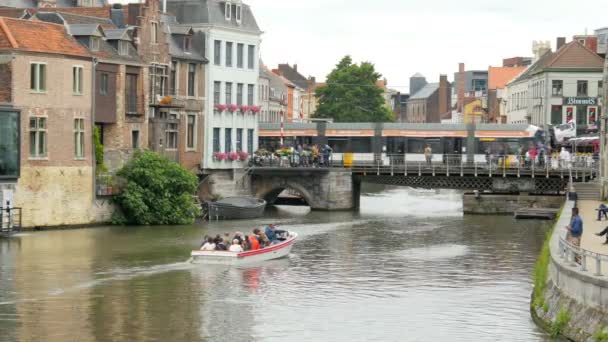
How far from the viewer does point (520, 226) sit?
66.8 meters

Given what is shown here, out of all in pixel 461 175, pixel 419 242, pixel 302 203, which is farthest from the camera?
pixel 302 203

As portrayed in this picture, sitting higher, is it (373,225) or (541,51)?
(541,51)

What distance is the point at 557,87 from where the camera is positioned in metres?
105

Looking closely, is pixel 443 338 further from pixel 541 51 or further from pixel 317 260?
pixel 541 51

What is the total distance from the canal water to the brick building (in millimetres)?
1999

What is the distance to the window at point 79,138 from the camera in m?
61.4

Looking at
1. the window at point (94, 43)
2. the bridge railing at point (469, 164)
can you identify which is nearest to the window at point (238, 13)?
the bridge railing at point (469, 164)

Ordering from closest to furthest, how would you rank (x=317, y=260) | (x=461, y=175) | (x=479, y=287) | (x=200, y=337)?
(x=200, y=337), (x=479, y=287), (x=317, y=260), (x=461, y=175)

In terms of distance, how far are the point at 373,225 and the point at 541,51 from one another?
61672 mm

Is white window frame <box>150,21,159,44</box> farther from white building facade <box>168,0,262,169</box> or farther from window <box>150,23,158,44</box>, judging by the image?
white building facade <box>168,0,262,169</box>

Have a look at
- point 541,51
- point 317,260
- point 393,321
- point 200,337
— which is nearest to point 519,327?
point 393,321

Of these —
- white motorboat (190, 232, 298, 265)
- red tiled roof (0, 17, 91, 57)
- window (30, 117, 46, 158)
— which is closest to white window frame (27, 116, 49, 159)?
window (30, 117, 46, 158)

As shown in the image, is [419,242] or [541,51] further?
[541,51]

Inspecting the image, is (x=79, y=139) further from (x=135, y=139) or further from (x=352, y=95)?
(x=352, y=95)
